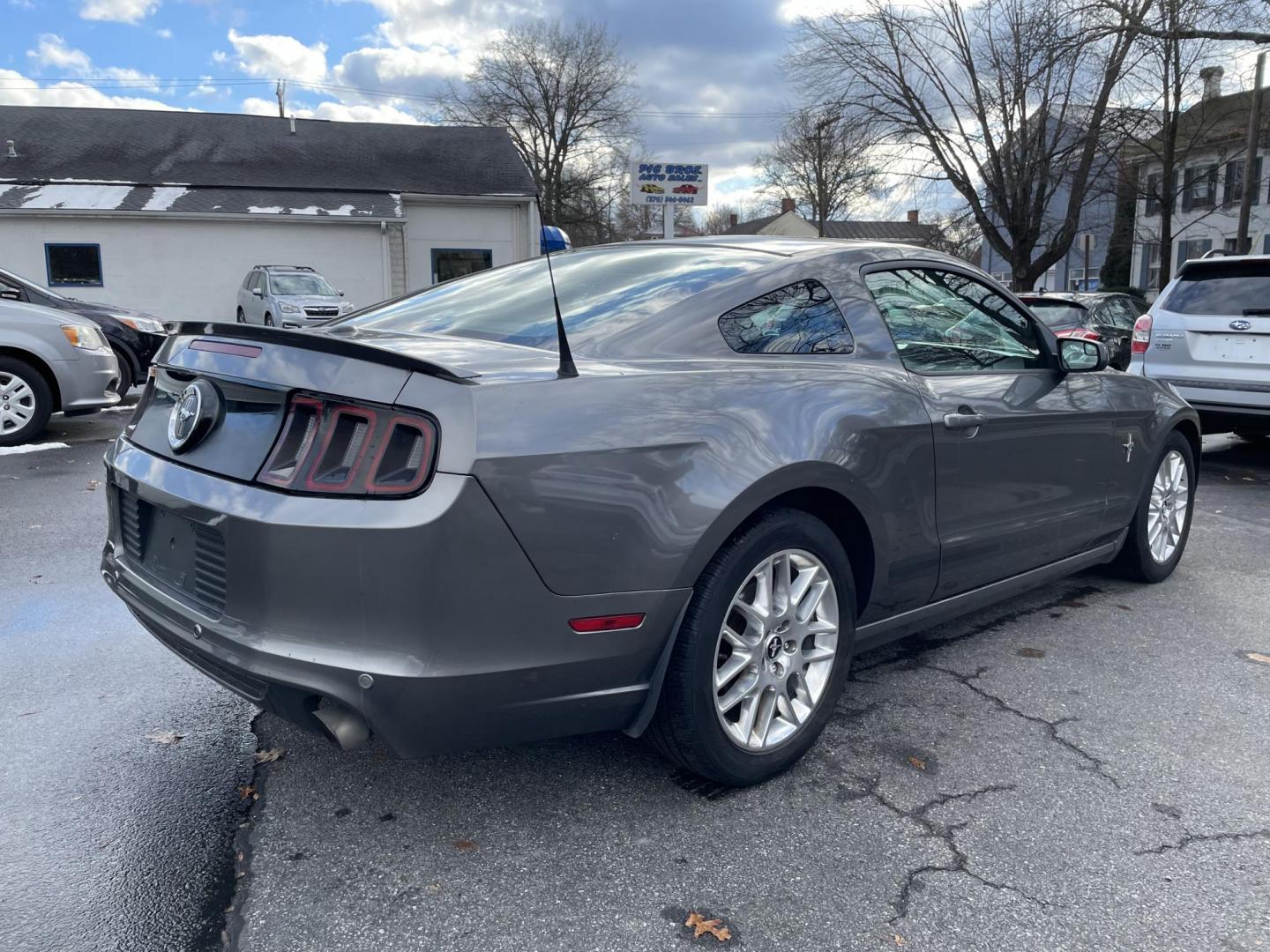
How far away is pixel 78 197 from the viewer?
76.5ft

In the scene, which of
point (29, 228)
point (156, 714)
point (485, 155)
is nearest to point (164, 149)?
point (29, 228)

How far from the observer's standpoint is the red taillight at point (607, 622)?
2.35m

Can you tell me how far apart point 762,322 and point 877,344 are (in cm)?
47

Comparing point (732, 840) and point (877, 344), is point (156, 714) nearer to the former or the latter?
point (732, 840)

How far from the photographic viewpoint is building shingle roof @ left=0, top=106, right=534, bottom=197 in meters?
25.2

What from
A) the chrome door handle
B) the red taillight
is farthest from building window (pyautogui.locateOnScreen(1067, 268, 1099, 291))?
the red taillight

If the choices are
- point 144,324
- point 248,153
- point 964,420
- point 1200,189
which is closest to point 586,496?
point 964,420

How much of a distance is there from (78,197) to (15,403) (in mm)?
18059

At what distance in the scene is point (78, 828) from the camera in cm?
258

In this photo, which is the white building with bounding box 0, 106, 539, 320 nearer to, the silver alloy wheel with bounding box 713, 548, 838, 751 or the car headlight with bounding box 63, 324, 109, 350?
the car headlight with bounding box 63, 324, 109, 350

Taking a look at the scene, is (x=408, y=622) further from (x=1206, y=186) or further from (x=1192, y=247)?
(x=1192, y=247)

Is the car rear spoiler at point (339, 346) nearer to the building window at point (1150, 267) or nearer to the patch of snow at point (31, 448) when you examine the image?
the patch of snow at point (31, 448)

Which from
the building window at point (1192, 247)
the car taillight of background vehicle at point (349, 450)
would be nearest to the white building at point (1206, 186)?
the building window at point (1192, 247)

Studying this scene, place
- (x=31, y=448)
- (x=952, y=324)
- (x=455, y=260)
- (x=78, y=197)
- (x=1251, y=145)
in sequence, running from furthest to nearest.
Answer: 1. (x=455, y=260)
2. (x=78, y=197)
3. (x=1251, y=145)
4. (x=31, y=448)
5. (x=952, y=324)
